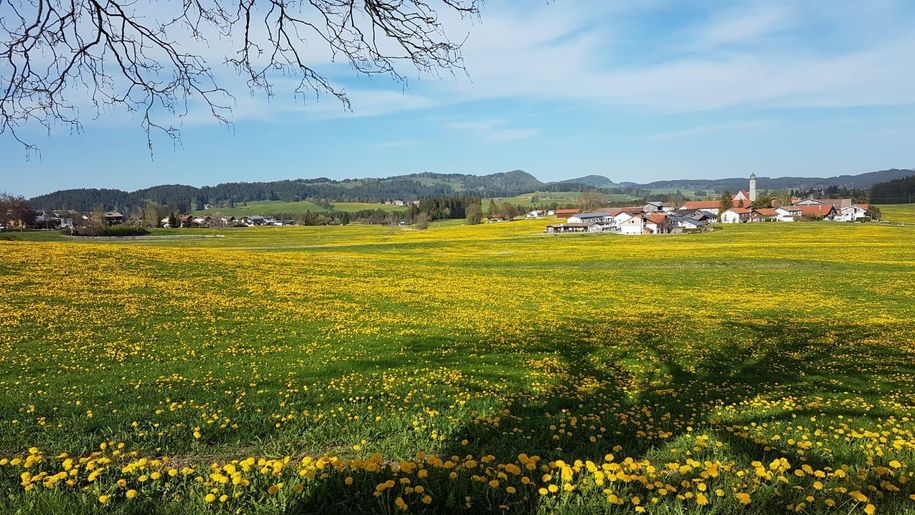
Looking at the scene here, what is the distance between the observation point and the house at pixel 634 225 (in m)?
121

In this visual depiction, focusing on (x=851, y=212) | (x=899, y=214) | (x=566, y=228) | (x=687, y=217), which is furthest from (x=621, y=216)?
(x=899, y=214)

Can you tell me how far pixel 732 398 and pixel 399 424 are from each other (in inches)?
296

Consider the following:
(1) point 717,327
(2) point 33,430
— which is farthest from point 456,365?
(1) point 717,327

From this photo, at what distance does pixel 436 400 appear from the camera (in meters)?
9.88

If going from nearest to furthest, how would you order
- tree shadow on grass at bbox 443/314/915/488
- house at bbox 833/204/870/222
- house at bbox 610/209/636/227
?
tree shadow on grass at bbox 443/314/915/488, house at bbox 610/209/636/227, house at bbox 833/204/870/222

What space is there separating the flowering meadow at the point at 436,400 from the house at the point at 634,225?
92397 millimetres

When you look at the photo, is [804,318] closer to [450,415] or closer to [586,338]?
[586,338]

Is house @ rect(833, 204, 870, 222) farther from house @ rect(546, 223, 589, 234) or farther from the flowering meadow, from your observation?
the flowering meadow

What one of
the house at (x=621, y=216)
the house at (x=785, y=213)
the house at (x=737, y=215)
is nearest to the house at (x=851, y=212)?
the house at (x=785, y=213)

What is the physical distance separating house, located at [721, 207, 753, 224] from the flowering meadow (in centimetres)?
15298

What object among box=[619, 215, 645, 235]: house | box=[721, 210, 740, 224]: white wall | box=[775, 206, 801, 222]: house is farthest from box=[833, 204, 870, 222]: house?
box=[619, 215, 645, 235]: house

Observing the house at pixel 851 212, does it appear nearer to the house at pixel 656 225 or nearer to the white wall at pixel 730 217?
the white wall at pixel 730 217

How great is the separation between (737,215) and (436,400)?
183 metres

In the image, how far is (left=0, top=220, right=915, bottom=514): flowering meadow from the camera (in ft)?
15.7
